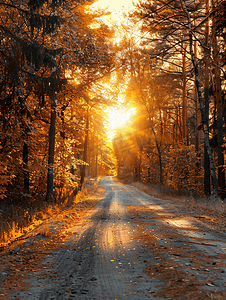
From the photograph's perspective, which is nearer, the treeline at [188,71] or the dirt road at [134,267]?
the dirt road at [134,267]

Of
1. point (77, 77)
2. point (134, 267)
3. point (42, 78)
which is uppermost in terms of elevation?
point (77, 77)

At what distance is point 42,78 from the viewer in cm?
827

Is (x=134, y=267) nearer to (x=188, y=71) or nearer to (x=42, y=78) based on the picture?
(x=42, y=78)

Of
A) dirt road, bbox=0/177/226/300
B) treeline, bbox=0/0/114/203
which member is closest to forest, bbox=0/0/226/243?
treeline, bbox=0/0/114/203

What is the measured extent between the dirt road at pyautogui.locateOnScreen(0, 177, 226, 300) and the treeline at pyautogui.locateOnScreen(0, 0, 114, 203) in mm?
4141

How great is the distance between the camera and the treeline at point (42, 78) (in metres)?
7.73

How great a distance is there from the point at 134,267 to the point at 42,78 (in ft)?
21.0

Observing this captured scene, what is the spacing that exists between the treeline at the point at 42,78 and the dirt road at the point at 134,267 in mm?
4141

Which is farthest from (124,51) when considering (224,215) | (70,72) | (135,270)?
(135,270)

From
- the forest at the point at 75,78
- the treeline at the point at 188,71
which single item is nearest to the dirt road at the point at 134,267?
the forest at the point at 75,78

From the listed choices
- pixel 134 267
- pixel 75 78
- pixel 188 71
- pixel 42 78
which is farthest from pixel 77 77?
pixel 134 267

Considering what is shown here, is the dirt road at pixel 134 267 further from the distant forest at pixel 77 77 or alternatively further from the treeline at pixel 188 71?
the treeline at pixel 188 71

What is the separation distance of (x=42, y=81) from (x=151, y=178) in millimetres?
31893

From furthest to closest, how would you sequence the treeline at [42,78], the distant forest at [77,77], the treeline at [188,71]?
the treeline at [188,71] → the distant forest at [77,77] → the treeline at [42,78]
